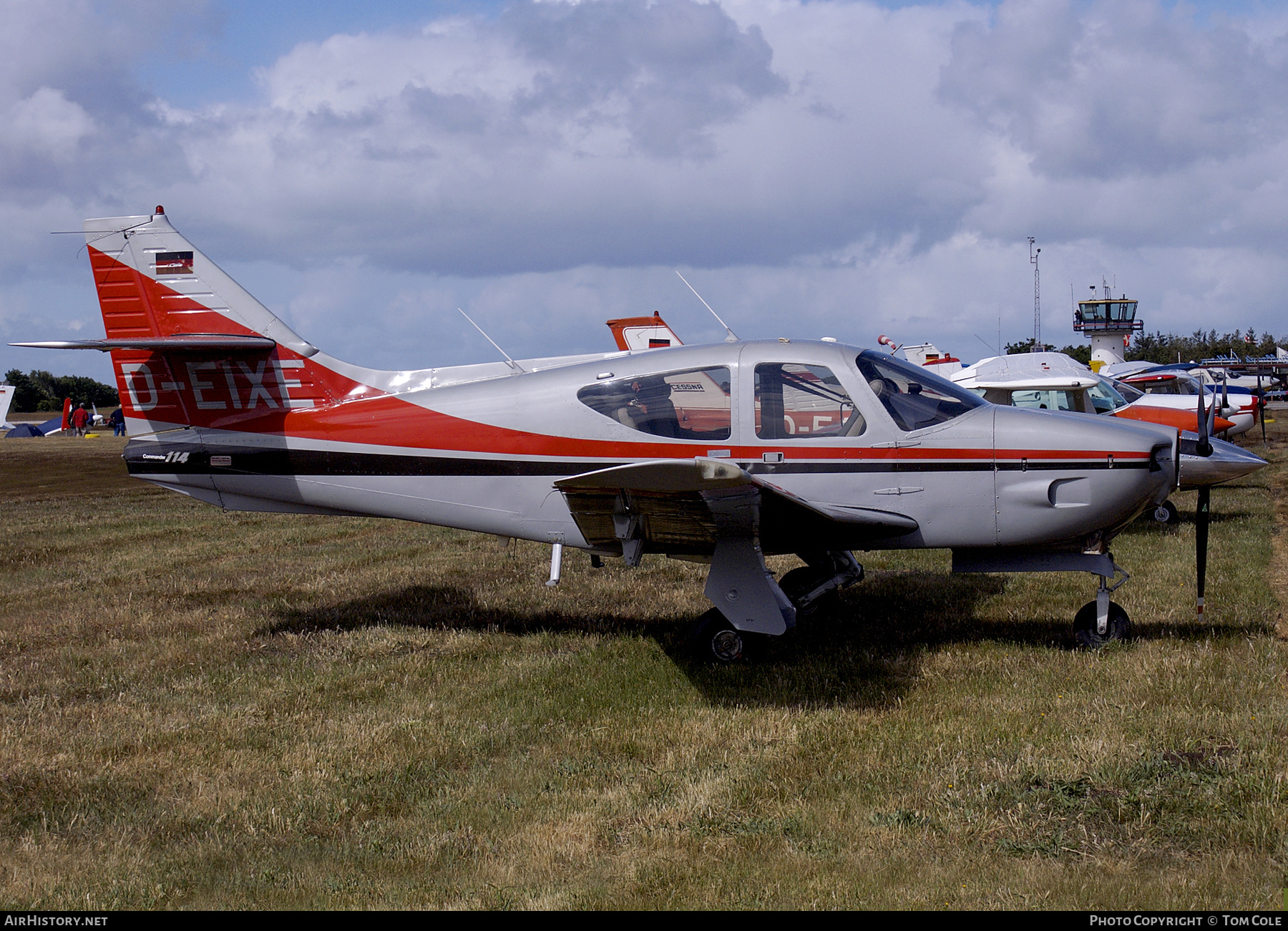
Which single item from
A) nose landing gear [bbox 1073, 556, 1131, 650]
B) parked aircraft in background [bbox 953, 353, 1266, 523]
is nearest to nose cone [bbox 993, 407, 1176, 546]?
nose landing gear [bbox 1073, 556, 1131, 650]

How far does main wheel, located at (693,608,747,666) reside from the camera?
21.9ft

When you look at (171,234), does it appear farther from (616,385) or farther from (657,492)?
(657,492)

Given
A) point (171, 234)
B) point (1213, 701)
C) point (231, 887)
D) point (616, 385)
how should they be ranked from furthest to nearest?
point (171, 234) < point (616, 385) < point (1213, 701) < point (231, 887)

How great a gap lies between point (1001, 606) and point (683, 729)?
156 inches

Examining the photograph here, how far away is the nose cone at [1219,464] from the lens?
27.7ft

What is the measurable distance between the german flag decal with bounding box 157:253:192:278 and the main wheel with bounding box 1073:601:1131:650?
7360 mm

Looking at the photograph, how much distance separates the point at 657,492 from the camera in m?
5.55

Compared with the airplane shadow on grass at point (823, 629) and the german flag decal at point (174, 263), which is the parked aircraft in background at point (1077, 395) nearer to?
the airplane shadow on grass at point (823, 629)

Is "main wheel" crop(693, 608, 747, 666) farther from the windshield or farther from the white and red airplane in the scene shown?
the windshield

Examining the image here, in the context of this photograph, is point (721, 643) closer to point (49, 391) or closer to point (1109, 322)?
point (1109, 322)

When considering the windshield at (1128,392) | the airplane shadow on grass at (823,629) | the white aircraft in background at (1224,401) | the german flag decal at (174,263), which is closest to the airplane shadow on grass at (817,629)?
the airplane shadow on grass at (823,629)

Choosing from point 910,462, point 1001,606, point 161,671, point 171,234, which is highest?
point 171,234

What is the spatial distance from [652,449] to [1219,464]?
5765 millimetres
